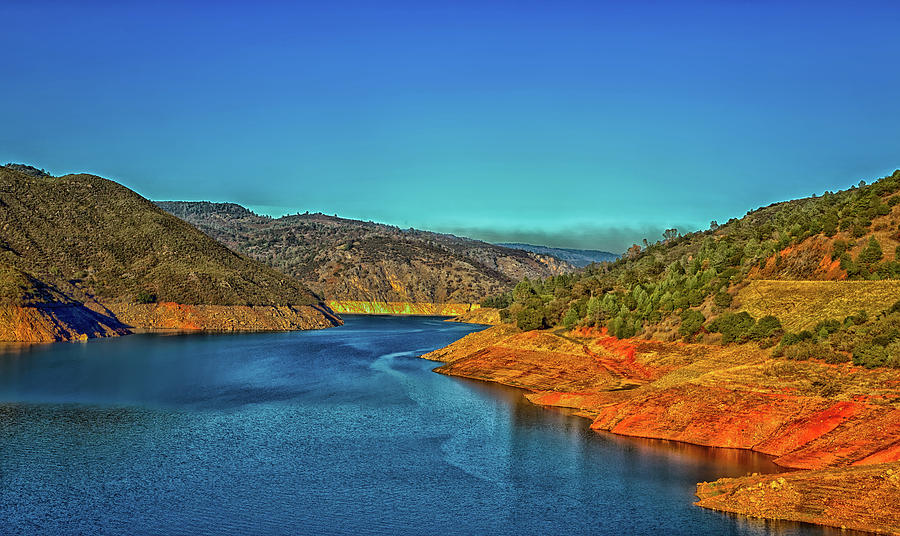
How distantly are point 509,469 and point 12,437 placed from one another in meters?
29.4

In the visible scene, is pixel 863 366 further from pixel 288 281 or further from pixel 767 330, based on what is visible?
pixel 288 281

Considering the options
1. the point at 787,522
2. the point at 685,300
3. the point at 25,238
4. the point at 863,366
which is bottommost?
the point at 787,522

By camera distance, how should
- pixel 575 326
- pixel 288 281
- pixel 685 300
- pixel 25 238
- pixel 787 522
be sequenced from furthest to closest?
pixel 288 281 → pixel 25 238 → pixel 575 326 → pixel 685 300 → pixel 787 522

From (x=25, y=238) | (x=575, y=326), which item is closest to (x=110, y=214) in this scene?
(x=25, y=238)

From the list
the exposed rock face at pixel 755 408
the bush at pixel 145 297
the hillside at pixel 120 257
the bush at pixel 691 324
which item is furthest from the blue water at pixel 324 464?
the bush at pixel 145 297

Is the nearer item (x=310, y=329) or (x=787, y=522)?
A: (x=787, y=522)

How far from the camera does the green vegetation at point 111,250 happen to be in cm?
13825

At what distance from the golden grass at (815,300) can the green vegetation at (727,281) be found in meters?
1.45

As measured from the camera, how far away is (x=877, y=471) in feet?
107

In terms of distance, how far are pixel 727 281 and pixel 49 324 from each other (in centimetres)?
8815

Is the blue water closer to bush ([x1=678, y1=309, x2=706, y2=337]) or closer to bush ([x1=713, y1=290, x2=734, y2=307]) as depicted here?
bush ([x1=678, y1=309, x2=706, y2=337])

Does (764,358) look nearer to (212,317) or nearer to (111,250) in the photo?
(212,317)

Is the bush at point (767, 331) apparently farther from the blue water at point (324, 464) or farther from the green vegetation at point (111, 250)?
the green vegetation at point (111, 250)

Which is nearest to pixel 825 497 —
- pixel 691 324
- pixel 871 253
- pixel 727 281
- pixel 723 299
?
pixel 691 324
